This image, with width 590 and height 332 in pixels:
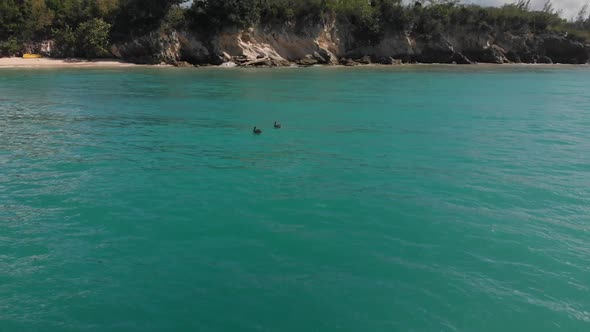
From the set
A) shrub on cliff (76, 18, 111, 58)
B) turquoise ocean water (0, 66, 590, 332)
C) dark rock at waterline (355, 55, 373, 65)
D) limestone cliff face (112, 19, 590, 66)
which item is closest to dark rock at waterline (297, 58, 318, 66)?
limestone cliff face (112, 19, 590, 66)

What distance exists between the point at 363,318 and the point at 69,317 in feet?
12.2

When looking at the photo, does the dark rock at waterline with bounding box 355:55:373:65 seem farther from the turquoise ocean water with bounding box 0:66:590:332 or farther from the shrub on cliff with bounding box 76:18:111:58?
the turquoise ocean water with bounding box 0:66:590:332

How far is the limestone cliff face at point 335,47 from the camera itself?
56.2 metres

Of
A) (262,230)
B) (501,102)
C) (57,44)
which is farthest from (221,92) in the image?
(57,44)

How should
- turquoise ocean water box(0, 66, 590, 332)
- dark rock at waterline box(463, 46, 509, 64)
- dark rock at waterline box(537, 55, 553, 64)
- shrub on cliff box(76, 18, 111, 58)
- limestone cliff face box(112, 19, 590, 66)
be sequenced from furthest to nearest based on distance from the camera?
1. dark rock at waterline box(537, 55, 553, 64)
2. dark rock at waterline box(463, 46, 509, 64)
3. limestone cliff face box(112, 19, 590, 66)
4. shrub on cliff box(76, 18, 111, 58)
5. turquoise ocean water box(0, 66, 590, 332)

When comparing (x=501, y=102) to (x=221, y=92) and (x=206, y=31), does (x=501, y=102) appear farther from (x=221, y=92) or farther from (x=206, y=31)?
(x=206, y=31)

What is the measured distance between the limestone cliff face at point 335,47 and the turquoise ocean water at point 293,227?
130ft

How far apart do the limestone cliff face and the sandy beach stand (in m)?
2.78

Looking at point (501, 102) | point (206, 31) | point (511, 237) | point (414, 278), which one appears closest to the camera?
point (414, 278)

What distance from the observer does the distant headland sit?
53.8 m

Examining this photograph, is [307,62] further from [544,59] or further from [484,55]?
[544,59]

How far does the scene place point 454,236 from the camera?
331 inches

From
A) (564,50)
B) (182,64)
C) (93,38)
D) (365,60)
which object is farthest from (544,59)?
(93,38)

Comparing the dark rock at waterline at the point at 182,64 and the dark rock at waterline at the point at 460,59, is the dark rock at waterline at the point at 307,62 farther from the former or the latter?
the dark rock at waterline at the point at 460,59
